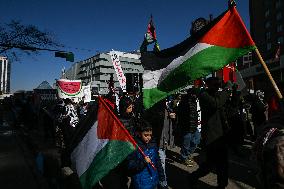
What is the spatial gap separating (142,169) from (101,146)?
0.56 metres

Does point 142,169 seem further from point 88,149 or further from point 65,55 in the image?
point 65,55

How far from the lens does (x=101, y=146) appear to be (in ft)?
13.1

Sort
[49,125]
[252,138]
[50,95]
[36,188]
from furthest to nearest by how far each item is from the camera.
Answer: [50,95] → [49,125] → [252,138] → [36,188]

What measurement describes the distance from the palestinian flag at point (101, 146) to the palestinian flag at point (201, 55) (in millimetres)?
541

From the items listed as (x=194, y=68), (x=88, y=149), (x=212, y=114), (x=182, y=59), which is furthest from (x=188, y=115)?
(x=88, y=149)

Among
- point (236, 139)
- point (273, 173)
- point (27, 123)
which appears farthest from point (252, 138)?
point (27, 123)

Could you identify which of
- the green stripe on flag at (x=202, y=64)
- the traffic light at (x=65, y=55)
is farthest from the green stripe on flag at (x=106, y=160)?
the traffic light at (x=65, y=55)

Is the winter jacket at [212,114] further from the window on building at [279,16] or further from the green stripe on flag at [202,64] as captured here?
the window on building at [279,16]

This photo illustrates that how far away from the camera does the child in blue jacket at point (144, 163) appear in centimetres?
400

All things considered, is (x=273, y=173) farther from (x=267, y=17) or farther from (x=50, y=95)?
(x=267, y=17)

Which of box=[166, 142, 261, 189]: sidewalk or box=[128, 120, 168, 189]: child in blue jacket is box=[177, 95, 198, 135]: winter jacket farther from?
box=[128, 120, 168, 189]: child in blue jacket

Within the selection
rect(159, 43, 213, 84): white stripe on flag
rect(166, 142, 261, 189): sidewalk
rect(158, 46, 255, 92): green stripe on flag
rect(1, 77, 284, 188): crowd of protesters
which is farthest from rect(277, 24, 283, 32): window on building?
rect(158, 46, 255, 92): green stripe on flag

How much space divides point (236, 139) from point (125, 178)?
4.52 metres

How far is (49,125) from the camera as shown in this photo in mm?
13352
